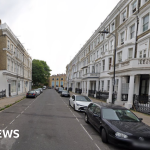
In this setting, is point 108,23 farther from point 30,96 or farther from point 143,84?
point 30,96

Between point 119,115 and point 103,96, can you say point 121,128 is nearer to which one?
point 119,115

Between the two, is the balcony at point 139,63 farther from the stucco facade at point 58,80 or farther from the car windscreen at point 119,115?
the stucco facade at point 58,80

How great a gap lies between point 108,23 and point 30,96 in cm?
1869

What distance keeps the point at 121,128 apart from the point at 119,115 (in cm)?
112

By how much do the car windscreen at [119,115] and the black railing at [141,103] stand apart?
5.59 metres

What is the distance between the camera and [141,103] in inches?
429

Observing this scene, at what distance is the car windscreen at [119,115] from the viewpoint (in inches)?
203

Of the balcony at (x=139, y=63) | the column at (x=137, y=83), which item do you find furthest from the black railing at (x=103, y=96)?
the balcony at (x=139, y=63)

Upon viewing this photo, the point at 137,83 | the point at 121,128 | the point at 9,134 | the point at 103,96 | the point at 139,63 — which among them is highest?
the point at 139,63

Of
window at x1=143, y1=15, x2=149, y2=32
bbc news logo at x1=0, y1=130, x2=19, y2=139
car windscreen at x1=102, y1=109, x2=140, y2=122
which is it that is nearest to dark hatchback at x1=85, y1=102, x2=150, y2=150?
car windscreen at x1=102, y1=109, x2=140, y2=122

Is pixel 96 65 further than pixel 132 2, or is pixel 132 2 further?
pixel 96 65

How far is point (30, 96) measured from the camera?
20484mm

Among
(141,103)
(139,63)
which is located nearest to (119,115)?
(141,103)

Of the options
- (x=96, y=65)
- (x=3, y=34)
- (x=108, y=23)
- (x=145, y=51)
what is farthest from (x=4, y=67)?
(x=145, y=51)
